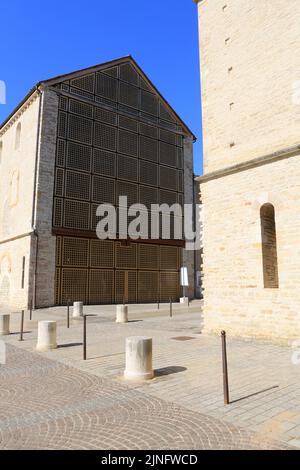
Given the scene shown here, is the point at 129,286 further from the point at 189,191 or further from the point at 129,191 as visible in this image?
the point at 189,191

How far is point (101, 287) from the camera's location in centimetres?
2545

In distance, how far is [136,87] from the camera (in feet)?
97.9

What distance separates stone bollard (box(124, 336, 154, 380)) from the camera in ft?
20.9

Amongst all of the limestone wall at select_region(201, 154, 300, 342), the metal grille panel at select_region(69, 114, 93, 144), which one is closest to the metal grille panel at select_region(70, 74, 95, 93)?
the metal grille panel at select_region(69, 114, 93, 144)

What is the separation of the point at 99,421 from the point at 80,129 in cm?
2430

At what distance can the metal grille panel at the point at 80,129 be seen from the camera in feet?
84.1

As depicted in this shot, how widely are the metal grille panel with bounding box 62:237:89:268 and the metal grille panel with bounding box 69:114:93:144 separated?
7.41m

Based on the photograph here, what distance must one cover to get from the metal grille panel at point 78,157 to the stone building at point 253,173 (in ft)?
48.2

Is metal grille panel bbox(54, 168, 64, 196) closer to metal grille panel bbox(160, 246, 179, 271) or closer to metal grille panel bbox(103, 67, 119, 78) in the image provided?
metal grille panel bbox(160, 246, 179, 271)

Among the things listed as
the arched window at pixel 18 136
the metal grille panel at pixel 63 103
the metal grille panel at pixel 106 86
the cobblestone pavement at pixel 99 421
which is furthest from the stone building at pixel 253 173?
the arched window at pixel 18 136

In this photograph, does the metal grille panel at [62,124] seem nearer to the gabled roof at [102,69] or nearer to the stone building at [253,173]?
the gabled roof at [102,69]

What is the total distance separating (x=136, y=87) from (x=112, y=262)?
1503 centimetres

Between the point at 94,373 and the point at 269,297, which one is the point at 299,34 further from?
the point at 94,373
